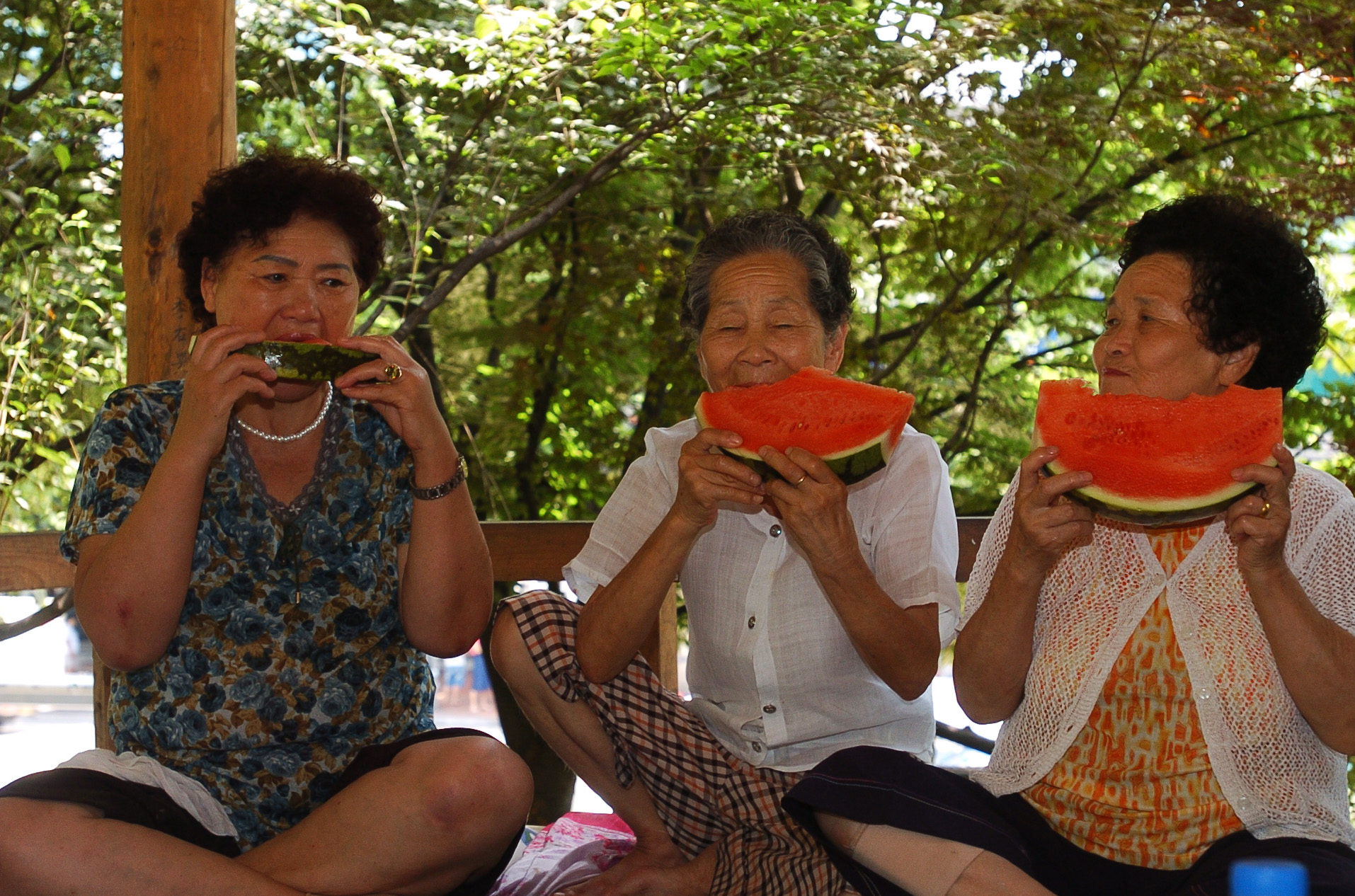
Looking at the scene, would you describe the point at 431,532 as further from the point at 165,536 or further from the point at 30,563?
the point at 30,563

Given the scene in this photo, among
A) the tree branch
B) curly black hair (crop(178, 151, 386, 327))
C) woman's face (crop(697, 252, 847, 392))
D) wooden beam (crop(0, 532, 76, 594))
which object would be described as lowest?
wooden beam (crop(0, 532, 76, 594))

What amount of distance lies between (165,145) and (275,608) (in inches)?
56.6

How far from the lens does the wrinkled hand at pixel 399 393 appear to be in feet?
7.69

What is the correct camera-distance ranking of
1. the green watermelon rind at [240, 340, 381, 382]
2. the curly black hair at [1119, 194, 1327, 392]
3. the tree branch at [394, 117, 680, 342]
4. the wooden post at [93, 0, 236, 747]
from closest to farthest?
the curly black hair at [1119, 194, 1327, 392] < the green watermelon rind at [240, 340, 381, 382] < the wooden post at [93, 0, 236, 747] < the tree branch at [394, 117, 680, 342]

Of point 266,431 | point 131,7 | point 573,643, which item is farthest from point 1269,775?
point 131,7

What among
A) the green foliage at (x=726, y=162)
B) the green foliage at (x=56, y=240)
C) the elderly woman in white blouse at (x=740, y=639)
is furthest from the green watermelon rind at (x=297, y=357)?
the green foliage at (x=56, y=240)

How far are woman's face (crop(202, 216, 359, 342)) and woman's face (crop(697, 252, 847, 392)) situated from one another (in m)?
0.83

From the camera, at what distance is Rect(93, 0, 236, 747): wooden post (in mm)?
3061

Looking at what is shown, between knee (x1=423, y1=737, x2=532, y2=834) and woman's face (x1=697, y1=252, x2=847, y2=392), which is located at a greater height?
woman's face (x1=697, y1=252, x2=847, y2=392)

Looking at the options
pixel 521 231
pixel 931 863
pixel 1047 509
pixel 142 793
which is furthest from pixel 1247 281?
pixel 521 231

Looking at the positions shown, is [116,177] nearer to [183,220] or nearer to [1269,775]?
[183,220]

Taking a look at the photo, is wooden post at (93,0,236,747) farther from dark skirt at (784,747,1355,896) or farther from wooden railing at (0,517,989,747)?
dark skirt at (784,747,1355,896)

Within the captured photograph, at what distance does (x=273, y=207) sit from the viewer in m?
2.54

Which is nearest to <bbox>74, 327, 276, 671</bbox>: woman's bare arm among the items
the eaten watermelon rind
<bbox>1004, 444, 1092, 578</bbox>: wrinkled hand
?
the eaten watermelon rind
